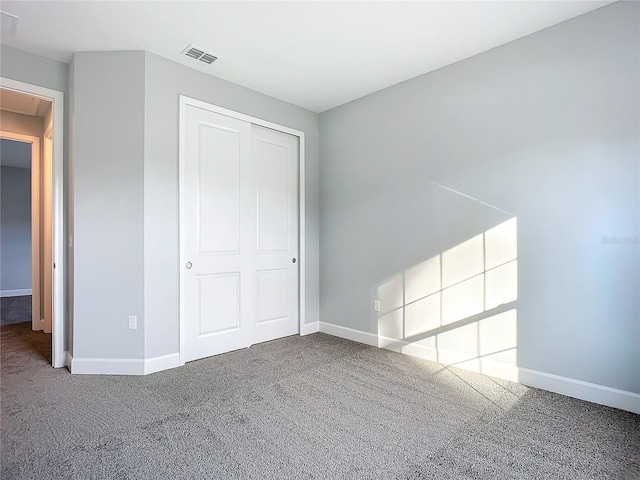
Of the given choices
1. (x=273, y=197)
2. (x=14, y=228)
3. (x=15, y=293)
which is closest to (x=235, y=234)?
(x=273, y=197)

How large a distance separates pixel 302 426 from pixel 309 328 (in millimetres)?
2172

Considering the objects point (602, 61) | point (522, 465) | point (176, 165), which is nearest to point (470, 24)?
point (602, 61)

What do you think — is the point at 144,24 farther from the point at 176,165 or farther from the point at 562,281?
the point at 562,281

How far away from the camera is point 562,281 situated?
101 inches

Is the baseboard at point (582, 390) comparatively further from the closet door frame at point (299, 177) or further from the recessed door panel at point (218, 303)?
the recessed door panel at point (218, 303)

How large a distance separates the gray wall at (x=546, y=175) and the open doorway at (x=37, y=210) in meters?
3.08

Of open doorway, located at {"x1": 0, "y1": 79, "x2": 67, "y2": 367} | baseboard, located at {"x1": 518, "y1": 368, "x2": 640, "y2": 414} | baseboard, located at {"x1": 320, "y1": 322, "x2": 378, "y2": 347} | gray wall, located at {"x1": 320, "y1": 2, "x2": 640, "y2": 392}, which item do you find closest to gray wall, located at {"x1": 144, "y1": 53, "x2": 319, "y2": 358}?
open doorway, located at {"x1": 0, "y1": 79, "x2": 67, "y2": 367}

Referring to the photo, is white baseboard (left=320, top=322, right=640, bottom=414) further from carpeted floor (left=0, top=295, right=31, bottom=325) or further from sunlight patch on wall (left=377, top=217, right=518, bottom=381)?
carpeted floor (left=0, top=295, right=31, bottom=325)

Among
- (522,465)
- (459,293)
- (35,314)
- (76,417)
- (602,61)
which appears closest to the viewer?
(522,465)

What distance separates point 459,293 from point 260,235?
211 centimetres

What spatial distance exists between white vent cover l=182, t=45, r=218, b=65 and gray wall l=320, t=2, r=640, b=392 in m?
1.75

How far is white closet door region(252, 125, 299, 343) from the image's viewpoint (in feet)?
12.8

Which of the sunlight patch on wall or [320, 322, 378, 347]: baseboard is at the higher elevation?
the sunlight patch on wall

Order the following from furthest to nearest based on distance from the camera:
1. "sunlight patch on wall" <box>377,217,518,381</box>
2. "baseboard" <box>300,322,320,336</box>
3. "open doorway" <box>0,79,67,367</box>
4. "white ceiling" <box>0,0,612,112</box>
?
"baseboard" <box>300,322,320,336</box>
"open doorway" <box>0,79,67,367</box>
"sunlight patch on wall" <box>377,217,518,381</box>
"white ceiling" <box>0,0,612,112</box>
